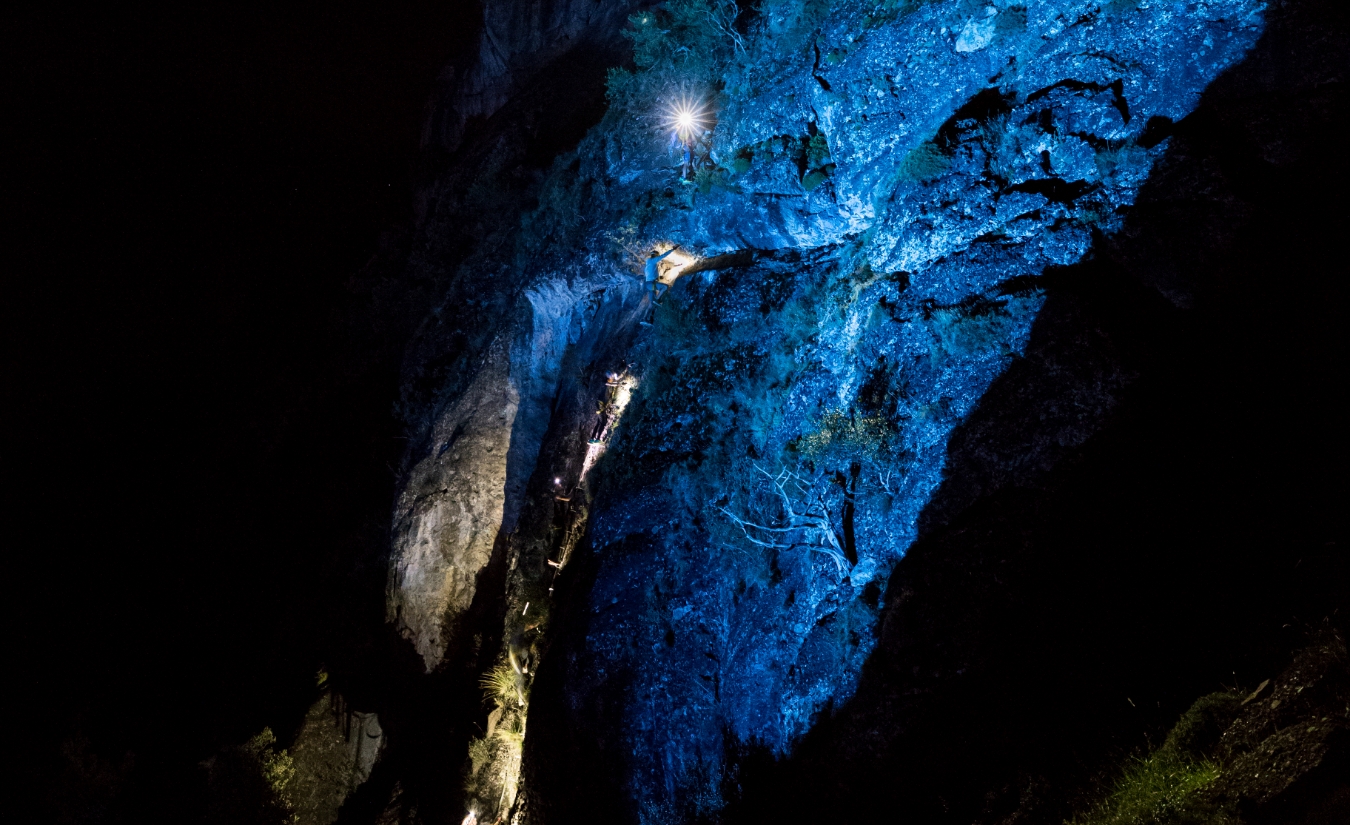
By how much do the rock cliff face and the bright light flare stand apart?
0.16 meters

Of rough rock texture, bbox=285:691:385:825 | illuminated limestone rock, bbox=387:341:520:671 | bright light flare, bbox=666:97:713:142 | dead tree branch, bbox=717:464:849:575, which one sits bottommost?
dead tree branch, bbox=717:464:849:575

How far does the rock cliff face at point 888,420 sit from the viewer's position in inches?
221

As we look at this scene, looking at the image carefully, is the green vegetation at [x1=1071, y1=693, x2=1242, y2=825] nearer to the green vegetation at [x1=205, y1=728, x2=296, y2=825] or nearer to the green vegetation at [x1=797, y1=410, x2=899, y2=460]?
the green vegetation at [x1=797, y1=410, x2=899, y2=460]

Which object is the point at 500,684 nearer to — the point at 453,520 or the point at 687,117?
the point at 453,520

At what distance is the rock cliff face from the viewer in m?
5.62

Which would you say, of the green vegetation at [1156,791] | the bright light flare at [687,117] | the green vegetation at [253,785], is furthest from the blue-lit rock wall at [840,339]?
the green vegetation at [253,785]

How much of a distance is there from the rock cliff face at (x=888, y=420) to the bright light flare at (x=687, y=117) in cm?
16

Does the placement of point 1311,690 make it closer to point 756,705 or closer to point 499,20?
point 756,705

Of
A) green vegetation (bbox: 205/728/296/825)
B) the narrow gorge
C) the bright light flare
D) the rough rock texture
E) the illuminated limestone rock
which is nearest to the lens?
the narrow gorge

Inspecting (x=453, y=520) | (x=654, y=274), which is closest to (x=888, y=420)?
(x=654, y=274)

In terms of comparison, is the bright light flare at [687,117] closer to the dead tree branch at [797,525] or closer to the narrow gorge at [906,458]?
the narrow gorge at [906,458]

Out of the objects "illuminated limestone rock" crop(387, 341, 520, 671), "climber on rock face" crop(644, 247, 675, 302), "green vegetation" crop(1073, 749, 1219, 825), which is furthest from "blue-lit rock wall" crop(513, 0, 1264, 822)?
"illuminated limestone rock" crop(387, 341, 520, 671)

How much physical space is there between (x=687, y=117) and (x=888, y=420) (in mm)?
10005

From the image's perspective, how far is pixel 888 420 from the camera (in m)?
7.98
